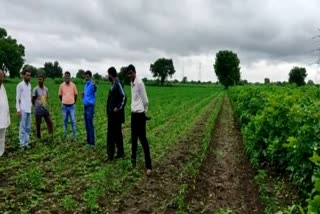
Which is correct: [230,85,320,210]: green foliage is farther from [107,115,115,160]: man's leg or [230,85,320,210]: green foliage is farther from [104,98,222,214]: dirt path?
[107,115,115,160]: man's leg

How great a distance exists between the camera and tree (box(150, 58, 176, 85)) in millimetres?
141875

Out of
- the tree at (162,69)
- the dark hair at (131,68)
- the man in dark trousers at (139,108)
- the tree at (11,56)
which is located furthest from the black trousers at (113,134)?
the tree at (162,69)

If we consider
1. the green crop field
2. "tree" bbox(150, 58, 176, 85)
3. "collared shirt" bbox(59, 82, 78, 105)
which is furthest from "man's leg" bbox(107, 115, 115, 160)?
"tree" bbox(150, 58, 176, 85)

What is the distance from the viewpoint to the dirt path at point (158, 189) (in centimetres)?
693

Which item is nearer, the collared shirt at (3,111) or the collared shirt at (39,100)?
the collared shirt at (3,111)

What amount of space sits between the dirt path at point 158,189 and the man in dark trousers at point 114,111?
114 centimetres

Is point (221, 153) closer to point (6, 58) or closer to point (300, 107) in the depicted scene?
point (300, 107)

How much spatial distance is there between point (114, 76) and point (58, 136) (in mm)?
4200

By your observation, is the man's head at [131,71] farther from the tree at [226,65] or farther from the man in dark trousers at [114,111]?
the tree at [226,65]

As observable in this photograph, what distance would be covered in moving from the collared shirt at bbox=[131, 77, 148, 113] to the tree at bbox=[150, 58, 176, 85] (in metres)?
132

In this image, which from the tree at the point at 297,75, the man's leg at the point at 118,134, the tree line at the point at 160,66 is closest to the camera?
the man's leg at the point at 118,134

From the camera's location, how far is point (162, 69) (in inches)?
5605

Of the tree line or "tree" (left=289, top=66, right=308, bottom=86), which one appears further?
the tree line

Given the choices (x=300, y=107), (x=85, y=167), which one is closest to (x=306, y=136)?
(x=300, y=107)
